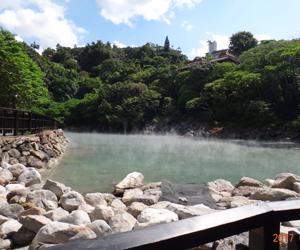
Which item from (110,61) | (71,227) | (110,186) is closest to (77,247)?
(71,227)

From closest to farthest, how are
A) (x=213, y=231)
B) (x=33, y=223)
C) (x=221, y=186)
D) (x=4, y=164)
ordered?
(x=213, y=231), (x=33, y=223), (x=221, y=186), (x=4, y=164)

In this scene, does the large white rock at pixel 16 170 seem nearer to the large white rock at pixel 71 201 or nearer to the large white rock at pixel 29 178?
the large white rock at pixel 29 178

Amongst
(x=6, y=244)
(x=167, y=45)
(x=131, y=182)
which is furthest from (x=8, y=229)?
(x=167, y=45)

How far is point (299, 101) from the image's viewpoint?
70.5ft

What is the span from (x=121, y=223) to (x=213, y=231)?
2365 mm

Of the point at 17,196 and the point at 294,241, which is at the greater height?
the point at 294,241

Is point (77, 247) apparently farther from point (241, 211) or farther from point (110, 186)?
point (110, 186)

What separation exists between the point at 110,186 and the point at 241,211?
219 inches

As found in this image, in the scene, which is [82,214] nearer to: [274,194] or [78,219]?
[78,219]

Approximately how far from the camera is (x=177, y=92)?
31.3 meters

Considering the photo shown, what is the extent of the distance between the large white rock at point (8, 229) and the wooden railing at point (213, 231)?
9.13 ft

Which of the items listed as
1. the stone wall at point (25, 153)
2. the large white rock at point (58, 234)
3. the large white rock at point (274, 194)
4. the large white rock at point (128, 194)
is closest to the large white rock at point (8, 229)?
the large white rock at point (58, 234)

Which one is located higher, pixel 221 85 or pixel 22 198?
pixel 221 85

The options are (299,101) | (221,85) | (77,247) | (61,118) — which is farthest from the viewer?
(61,118)
